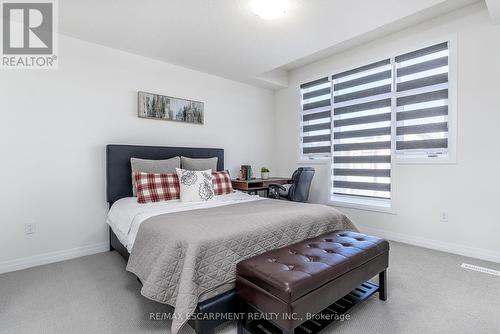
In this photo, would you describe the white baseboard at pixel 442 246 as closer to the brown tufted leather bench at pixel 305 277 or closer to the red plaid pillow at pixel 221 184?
the brown tufted leather bench at pixel 305 277

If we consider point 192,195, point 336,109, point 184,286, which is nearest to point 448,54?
point 336,109

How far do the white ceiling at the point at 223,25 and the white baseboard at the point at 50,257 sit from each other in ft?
7.78

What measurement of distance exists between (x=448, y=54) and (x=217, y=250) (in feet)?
10.9

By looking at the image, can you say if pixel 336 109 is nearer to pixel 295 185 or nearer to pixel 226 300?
pixel 295 185

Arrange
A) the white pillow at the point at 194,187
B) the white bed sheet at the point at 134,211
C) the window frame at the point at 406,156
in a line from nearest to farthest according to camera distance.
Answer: the white bed sheet at the point at 134,211 < the white pillow at the point at 194,187 < the window frame at the point at 406,156

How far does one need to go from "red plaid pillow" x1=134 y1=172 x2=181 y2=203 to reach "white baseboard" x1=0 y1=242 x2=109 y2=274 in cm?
91

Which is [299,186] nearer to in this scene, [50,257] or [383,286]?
[383,286]

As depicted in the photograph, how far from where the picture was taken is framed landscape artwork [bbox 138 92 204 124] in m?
3.24

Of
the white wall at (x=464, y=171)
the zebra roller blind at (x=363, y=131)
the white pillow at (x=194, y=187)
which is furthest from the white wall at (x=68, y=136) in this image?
the white wall at (x=464, y=171)

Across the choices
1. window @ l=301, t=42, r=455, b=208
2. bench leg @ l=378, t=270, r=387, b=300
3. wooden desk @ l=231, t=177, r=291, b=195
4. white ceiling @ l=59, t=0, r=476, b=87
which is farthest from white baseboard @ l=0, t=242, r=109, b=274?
window @ l=301, t=42, r=455, b=208

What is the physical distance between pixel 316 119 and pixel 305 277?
335 cm

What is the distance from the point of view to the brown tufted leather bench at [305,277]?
1.25 metres

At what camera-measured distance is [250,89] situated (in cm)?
452

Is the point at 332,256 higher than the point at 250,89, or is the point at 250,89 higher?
the point at 250,89
